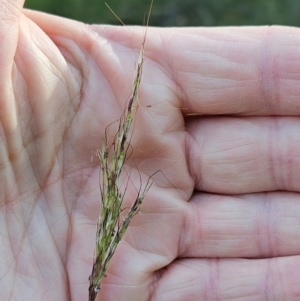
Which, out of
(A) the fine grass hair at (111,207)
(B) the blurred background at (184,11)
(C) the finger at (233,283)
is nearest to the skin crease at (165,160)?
(C) the finger at (233,283)

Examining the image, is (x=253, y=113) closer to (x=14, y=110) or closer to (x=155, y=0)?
(x=14, y=110)

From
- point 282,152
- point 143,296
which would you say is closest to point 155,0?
point 282,152

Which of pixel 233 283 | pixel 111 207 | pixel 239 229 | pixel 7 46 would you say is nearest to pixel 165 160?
pixel 111 207

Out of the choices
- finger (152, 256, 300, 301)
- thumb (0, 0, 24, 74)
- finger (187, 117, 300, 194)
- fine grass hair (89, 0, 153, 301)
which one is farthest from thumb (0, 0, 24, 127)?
finger (152, 256, 300, 301)

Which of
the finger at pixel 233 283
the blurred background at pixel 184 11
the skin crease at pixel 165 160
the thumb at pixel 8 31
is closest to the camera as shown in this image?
the thumb at pixel 8 31

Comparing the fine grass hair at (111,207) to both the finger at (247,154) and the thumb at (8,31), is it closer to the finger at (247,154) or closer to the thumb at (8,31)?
the finger at (247,154)

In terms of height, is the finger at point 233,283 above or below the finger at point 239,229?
below

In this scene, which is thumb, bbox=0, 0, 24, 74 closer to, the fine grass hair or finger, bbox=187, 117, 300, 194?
the fine grass hair
